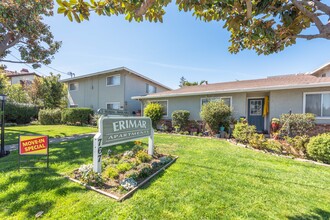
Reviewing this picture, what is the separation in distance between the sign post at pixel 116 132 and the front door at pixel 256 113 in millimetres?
8364

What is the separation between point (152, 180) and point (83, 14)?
11.6ft

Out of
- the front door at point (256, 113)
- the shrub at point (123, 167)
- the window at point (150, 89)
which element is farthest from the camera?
the window at point (150, 89)

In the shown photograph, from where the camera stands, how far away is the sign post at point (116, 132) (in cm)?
359

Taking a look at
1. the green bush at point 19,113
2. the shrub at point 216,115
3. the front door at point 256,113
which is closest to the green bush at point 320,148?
the shrub at point 216,115

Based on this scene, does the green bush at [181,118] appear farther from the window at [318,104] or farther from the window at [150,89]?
the window at [150,89]

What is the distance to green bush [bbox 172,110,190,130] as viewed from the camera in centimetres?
1138

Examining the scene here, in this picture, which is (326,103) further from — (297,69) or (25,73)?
(25,73)

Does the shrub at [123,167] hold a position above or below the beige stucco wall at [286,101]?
below

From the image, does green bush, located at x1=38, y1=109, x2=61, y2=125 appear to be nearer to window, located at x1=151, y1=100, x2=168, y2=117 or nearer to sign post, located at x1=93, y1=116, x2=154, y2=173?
window, located at x1=151, y1=100, x2=168, y2=117

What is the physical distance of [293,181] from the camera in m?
3.98

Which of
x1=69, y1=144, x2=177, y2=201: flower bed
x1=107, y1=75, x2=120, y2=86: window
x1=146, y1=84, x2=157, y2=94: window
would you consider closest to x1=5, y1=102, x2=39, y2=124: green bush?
x1=107, y1=75, x2=120, y2=86: window

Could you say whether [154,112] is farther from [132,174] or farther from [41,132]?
[132,174]

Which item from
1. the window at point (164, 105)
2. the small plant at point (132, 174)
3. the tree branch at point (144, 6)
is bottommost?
the small plant at point (132, 174)

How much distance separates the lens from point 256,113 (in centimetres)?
1070
